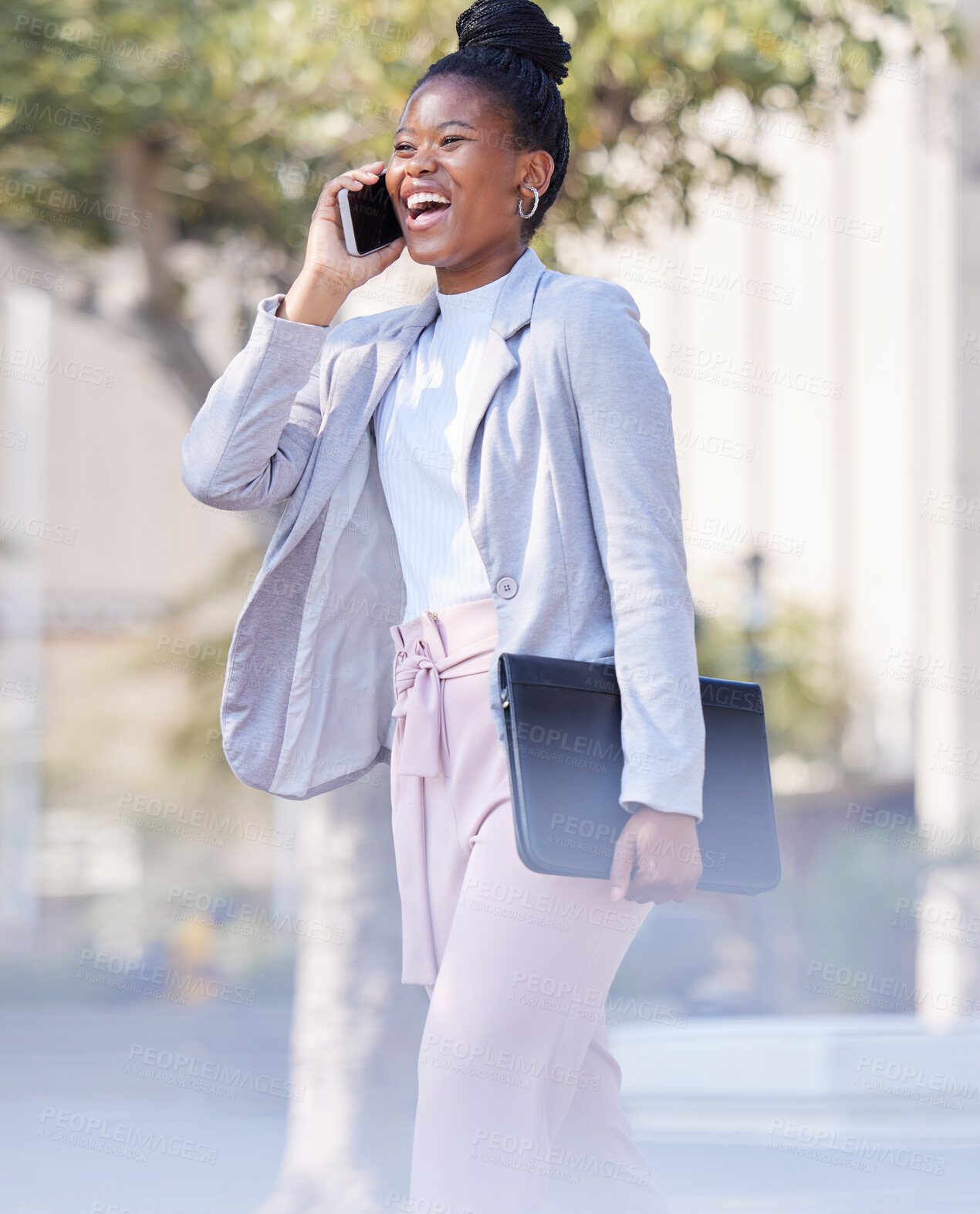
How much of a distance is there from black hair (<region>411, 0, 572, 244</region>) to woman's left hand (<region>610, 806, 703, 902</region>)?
0.94m

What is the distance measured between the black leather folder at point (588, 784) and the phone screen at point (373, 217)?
75cm

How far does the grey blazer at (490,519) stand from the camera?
6.57ft

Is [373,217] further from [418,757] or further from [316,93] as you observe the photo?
[316,93]

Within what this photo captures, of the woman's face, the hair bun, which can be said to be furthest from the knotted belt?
the hair bun

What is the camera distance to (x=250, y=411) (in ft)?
7.18

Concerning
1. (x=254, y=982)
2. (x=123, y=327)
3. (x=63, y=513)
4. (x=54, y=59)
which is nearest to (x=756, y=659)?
(x=254, y=982)

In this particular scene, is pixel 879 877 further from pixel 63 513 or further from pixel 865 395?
pixel 63 513

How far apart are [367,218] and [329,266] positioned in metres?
0.12

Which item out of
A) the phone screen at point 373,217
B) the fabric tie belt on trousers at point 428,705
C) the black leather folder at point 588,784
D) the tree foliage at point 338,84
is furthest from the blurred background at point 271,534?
the black leather folder at point 588,784

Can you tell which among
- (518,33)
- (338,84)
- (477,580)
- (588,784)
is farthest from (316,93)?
(588,784)

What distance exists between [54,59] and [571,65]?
153 centimetres

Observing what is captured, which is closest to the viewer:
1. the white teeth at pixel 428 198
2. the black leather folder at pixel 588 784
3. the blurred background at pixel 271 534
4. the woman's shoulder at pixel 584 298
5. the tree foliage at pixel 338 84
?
the black leather folder at pixel 588 784

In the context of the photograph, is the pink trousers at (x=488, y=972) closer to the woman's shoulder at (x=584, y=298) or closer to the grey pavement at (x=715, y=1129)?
the woman's shoulder at (x=584, y=298)

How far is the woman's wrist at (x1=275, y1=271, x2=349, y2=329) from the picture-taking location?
2258 mm
